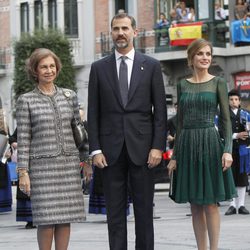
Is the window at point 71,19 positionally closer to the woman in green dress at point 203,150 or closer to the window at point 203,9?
the window at point 203,9

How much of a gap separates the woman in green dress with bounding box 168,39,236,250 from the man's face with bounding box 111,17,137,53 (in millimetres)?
713

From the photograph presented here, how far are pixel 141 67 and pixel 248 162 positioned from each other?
6919mm

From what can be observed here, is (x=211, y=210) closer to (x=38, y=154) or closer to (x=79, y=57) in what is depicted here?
(x=38, y=154)

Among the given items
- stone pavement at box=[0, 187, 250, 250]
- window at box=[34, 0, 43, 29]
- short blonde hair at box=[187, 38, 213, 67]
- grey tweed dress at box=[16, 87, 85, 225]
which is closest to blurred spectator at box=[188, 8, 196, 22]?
window at box=[34, 0, 43, 29]

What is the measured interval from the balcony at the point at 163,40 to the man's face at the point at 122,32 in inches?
985

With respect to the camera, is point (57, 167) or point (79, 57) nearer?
point (57, 167)

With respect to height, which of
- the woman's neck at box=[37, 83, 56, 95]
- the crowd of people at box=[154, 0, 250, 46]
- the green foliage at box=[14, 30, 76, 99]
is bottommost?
the woman's neck at box=[37, 83, 56, 95]

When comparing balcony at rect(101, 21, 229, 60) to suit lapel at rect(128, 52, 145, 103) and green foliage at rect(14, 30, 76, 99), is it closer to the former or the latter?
green foliage at rect(14, 30, 76, 99)

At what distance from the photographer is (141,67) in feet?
25.8

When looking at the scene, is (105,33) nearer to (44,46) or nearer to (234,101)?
(44,46)

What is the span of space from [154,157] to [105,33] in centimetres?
2944

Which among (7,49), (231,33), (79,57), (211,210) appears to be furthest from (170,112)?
(211,210)

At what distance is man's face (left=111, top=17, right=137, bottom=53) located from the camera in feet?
25.4

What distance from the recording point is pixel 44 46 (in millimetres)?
35781
